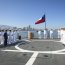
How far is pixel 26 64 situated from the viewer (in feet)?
32.4

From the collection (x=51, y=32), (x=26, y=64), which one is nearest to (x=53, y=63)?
(x=26, y=64)

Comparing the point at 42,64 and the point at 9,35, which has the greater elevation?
the point at 9,35

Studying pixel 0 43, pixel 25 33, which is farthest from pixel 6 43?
pixel 25 33

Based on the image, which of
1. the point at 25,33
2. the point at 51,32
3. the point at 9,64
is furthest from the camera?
the point at 25,33

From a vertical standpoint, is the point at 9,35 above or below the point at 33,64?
above

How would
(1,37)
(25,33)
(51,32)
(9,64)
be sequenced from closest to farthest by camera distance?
(9,64), (1,37), (51,32), (25,33)

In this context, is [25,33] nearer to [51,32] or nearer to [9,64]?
[51,32]

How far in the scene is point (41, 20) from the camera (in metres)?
30.8

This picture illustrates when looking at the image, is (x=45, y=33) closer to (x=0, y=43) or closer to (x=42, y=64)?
(x=0, y=43)

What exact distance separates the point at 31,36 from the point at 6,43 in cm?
1131

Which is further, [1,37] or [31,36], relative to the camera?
[31,36]

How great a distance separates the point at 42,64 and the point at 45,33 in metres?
20.7

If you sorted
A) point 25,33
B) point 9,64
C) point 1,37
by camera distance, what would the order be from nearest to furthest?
point 9,64
point 1,37
point 25,33

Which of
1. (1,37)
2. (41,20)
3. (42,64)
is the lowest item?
(42,64)
